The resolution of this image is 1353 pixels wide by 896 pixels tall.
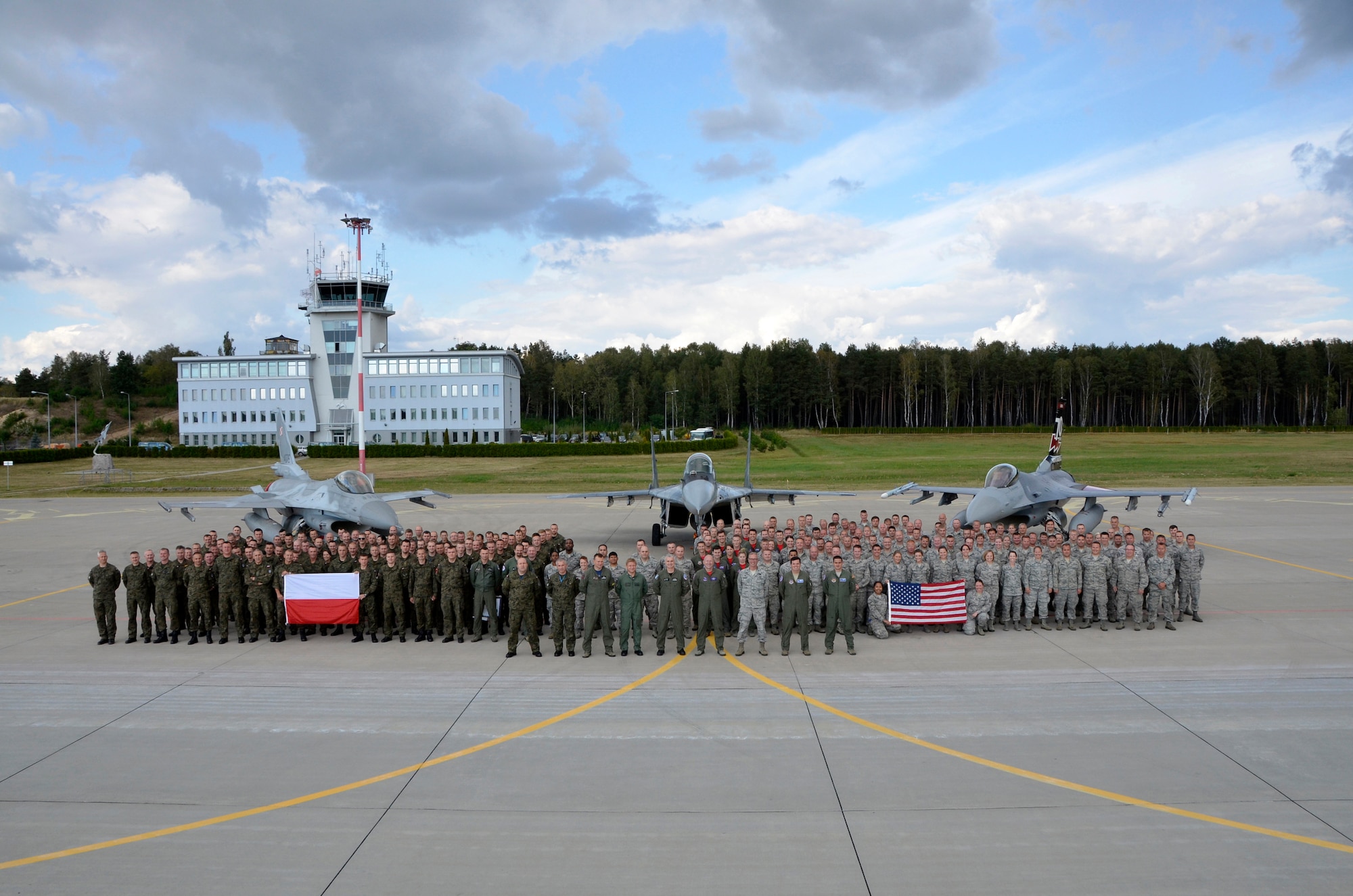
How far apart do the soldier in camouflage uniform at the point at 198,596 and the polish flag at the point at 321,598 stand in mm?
1055

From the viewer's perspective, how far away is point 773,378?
102062 millimetres

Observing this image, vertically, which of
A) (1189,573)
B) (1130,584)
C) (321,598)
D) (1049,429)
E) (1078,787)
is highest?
(1049,429)

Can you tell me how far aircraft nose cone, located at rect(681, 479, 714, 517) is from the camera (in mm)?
17344

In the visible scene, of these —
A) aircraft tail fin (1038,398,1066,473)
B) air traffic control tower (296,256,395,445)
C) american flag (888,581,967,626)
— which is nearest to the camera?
american flag (888,581,967,626)

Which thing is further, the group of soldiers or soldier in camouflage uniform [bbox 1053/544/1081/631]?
soldier in camouflage uniform [bbox 1053/544/1081/631]

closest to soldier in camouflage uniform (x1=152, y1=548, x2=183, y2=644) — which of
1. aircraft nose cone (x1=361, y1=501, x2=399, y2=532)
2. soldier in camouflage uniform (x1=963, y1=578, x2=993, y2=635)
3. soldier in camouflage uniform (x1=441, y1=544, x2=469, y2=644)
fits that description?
soldier in camouflage uniform (x1=441, y1=544, x2=469, y2=644)

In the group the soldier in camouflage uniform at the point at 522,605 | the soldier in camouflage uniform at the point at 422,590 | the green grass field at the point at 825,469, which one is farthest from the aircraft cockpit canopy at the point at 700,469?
the green grass field at the point at 825,469

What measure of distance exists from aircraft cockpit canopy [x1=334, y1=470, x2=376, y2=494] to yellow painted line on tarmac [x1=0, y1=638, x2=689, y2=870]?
1015 cm

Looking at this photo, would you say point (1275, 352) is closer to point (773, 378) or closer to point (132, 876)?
point (773, 378)

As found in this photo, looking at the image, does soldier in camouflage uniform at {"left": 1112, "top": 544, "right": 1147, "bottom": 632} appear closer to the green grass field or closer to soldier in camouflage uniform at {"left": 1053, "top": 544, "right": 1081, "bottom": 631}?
soldier in camouflage uniform at {"left": 1053, "top": 544, "right": 1081, "bottom": 631}

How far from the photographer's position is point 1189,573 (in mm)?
11734

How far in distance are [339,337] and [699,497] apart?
58180 mm

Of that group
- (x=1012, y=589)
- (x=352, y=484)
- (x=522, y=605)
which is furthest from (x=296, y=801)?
(x=352, y=484)

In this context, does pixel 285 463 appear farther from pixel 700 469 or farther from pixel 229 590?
pixel 700 469
